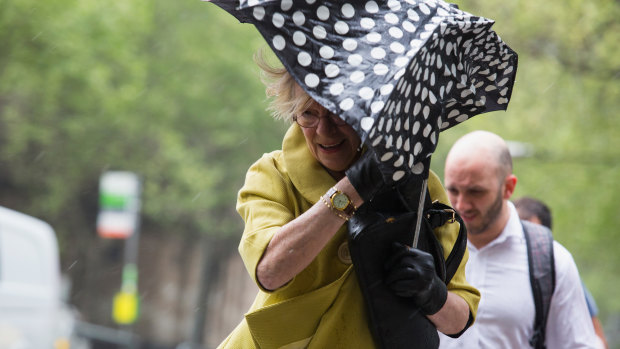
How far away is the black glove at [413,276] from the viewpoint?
7.59 feet

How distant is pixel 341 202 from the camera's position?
7.23 ft

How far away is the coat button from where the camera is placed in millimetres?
2420

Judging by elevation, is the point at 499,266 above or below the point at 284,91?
below

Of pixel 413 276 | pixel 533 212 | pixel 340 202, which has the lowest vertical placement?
pixel 533 212

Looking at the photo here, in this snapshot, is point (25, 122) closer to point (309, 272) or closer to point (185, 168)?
point (185, 168)

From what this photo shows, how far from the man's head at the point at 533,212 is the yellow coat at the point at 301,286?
11.1 feet

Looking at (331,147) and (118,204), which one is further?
(118,204)

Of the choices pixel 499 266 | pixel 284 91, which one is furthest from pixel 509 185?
pixel 284 91

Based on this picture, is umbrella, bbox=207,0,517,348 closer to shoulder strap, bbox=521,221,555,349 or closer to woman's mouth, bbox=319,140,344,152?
woman's mouth, bbox=319,140,344,152

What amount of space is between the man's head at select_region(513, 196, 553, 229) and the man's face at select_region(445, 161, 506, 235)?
1.35 meters

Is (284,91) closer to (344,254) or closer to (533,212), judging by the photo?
(344,254)

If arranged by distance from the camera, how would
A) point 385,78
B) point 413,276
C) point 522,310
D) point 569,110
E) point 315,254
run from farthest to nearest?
point 569,110 < point 522,310 < point 413,276 < point 315,254 < point 385,78

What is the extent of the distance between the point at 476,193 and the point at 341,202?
7.15 feet

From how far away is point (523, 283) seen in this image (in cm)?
404
